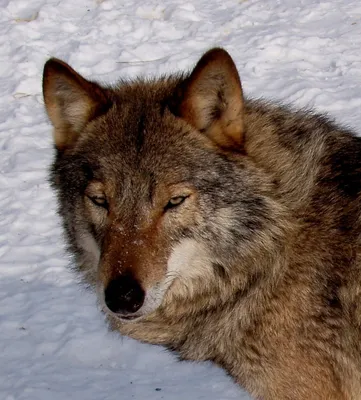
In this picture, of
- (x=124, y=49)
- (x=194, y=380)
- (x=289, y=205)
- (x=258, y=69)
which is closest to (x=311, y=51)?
(x=258, y=69)

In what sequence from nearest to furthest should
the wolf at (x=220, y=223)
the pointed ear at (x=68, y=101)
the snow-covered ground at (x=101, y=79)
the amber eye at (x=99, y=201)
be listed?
the wolf at (x=220, y=223)
the amber eye at (x=99, y=201)
the pointed ear at (x=68, y=101)
the snow-covered ground at (x=101, y=79)

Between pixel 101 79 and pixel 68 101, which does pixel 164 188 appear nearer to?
pixel 68 101

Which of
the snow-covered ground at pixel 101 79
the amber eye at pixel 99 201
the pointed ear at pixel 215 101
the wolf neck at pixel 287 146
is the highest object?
the pointed ear at pixel 215 101

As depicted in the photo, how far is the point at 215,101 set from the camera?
361 centimetres

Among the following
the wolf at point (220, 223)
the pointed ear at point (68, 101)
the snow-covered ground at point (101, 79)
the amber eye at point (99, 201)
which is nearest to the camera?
the wolf at point (220, 223)

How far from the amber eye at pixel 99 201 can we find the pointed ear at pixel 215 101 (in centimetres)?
55

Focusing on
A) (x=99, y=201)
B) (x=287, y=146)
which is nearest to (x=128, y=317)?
(x=99, y=201)

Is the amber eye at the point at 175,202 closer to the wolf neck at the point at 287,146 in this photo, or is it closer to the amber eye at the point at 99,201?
the amber eye at the point at 99,201

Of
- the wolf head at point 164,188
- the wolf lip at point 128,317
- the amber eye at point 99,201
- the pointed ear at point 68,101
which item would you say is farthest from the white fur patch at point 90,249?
the pointed ear at point 68,101

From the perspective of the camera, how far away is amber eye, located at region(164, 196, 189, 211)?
11.6 feet

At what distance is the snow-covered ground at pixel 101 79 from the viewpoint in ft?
17.9

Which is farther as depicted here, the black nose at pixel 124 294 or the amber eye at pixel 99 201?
the amber eye at pixel 99 201

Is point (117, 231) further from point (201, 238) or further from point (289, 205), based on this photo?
point (289, 205)

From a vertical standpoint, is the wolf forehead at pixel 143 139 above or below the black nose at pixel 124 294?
above
